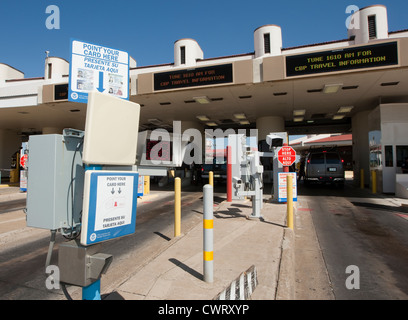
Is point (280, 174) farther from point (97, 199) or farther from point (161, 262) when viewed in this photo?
point (97, 199)

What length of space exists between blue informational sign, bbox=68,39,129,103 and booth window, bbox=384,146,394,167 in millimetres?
14173

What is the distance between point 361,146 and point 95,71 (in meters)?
18.7

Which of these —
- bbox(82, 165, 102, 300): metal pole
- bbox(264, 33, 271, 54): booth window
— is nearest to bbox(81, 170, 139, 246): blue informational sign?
bbox(82, 165, 102, 300): metal pole

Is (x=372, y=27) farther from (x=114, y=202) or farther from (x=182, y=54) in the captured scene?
(x=114, y=202)

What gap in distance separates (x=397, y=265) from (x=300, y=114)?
51.2 feet

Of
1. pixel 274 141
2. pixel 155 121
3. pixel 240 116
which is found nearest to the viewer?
pixel 274 141

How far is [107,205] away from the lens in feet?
6.23

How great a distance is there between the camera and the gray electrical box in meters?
1.96

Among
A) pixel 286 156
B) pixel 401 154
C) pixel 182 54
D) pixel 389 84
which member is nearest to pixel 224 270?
pixel 286 156

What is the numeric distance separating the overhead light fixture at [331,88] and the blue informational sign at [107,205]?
481 inches

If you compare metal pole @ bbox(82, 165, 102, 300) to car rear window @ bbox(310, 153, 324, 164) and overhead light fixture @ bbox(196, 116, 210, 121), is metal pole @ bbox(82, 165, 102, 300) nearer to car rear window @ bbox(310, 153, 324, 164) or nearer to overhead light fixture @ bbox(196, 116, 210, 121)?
car rear window @ bbox(310, 153, 324, 164)
